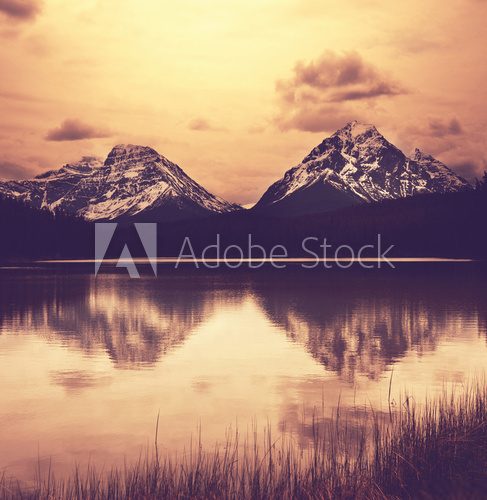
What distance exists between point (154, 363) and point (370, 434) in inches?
620

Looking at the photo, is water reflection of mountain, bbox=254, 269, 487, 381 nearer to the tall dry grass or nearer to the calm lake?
the calm lake

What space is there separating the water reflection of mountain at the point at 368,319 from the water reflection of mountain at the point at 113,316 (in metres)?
7.02

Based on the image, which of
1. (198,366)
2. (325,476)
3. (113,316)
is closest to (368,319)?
(113,316)

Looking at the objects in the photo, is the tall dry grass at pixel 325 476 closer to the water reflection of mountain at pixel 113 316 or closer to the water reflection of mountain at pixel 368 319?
the water reflection of mountain at pixel 368 319

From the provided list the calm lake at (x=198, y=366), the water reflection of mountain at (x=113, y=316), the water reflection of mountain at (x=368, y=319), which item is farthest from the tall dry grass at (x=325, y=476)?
the water reflection of mountain at (x=113, y=316)

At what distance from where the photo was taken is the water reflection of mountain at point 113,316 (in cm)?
4053

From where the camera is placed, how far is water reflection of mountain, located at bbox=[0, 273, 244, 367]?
1596 inches

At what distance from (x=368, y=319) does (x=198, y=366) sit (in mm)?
22586

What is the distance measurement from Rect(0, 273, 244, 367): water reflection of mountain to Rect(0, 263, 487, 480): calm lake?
0.15 meters

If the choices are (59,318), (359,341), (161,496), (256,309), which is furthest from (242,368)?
(256,309)

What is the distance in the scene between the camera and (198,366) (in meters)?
33.6

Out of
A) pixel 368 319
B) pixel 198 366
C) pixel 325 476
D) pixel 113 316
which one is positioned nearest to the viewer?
pixel 325 476

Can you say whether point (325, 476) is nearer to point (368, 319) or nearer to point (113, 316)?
point (368, 319)

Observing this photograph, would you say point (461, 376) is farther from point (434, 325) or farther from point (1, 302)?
point (1, 302)
